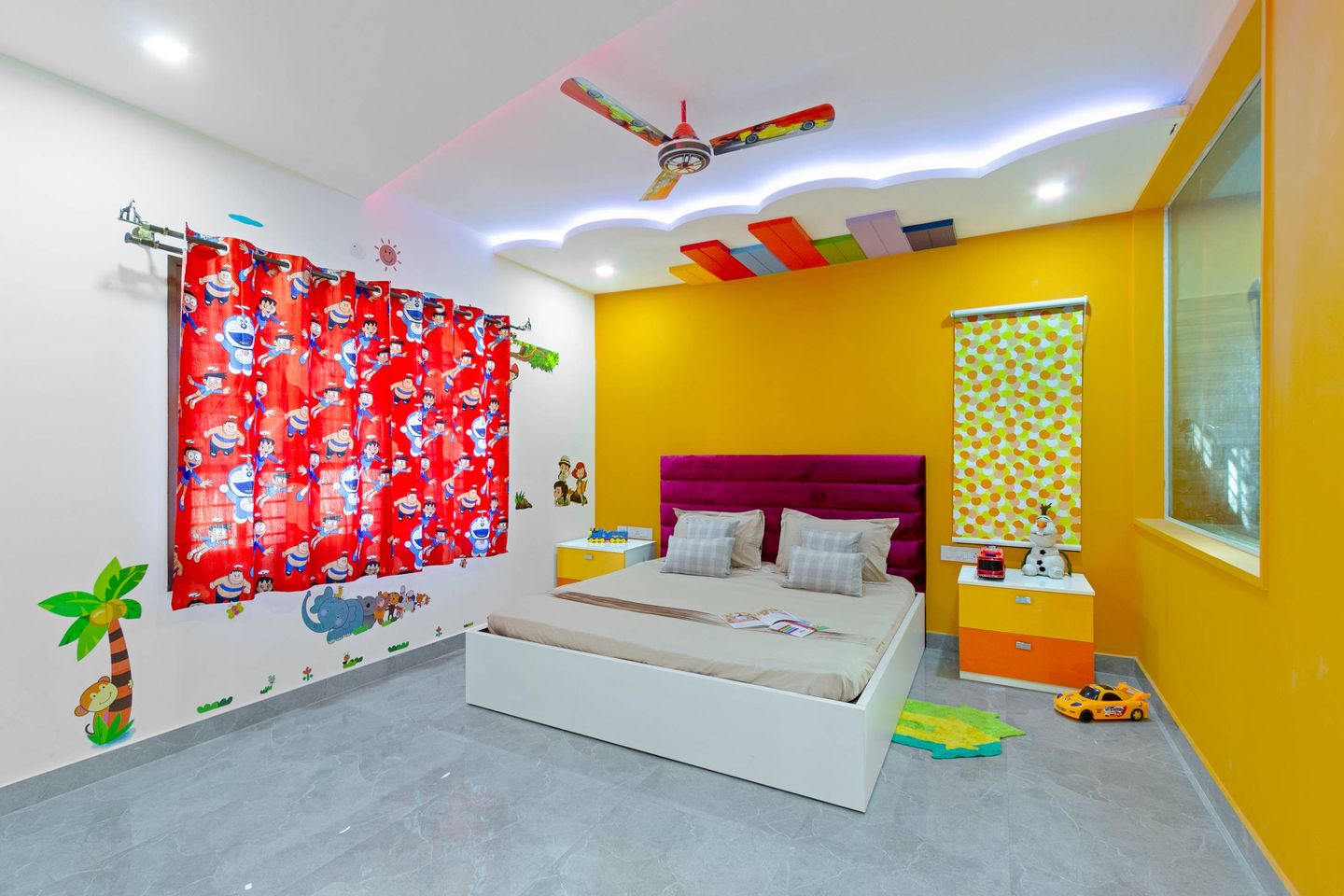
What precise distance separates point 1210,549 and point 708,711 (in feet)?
6.86

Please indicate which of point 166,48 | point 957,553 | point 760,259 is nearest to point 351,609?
point 166,48

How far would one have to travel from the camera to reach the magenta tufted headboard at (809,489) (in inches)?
157

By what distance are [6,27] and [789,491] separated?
4.27 m

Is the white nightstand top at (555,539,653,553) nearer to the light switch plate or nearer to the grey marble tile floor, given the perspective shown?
the grey marble tile floor

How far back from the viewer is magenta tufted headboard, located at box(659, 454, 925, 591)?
3990 millimetres

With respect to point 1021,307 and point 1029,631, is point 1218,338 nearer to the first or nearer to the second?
point 1021,307

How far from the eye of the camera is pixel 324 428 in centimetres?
316

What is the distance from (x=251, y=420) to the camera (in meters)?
2.81

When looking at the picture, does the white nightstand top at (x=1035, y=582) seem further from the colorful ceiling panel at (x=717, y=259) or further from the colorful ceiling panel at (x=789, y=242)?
the colorful ceiling panel at (x=717, y=259)

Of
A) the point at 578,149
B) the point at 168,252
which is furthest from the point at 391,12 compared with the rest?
the point at 168,252

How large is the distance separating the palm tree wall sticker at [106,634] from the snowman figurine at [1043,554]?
14.6 feet

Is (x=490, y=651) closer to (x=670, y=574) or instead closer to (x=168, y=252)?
(x=670, y=574)

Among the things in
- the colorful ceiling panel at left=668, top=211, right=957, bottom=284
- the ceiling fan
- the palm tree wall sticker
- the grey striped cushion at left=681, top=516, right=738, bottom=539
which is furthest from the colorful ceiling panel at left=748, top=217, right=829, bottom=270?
the palm tree wall sticker

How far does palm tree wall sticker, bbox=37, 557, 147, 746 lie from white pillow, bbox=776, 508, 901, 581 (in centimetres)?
327
